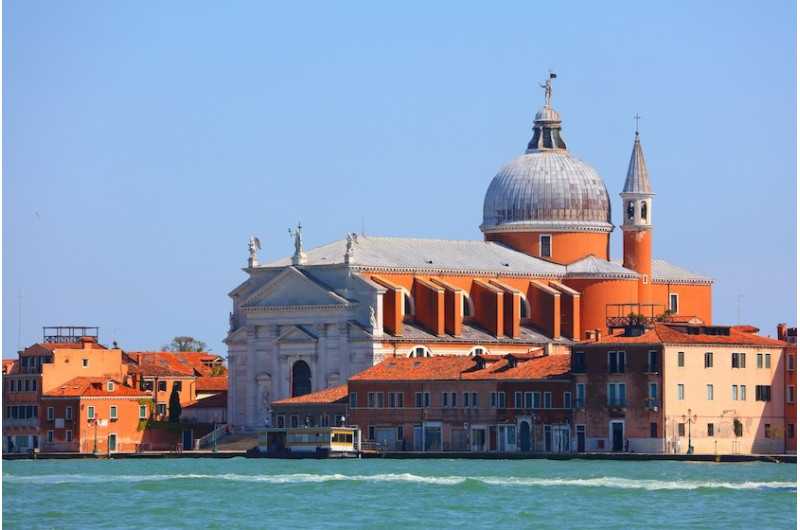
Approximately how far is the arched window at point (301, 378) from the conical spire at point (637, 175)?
45.7ft

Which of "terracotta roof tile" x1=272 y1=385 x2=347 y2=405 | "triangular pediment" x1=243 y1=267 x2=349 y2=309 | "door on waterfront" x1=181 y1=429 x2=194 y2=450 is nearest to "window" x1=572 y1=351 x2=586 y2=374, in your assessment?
"terracotta roof tile" x1=272 y1=385 x2=347 y2=405

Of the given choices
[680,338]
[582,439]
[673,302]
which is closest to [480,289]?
[673,302]

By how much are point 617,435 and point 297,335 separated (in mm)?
17969

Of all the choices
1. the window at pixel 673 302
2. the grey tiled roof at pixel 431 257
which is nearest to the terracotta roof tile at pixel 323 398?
the grey tiled roof at pixel 431 257

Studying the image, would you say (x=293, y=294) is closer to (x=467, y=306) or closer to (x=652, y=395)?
(x=467, y=306)

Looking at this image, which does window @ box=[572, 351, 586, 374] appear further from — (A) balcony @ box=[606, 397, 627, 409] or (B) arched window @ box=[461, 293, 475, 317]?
(B) arched window @ box=[461, 293, 475, 317]

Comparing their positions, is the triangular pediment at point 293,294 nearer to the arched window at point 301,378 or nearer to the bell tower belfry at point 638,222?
the arched window at point 301,378

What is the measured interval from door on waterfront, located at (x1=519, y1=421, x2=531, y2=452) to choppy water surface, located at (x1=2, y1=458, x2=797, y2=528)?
15.0 feet

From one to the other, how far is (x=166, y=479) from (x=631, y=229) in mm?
34578

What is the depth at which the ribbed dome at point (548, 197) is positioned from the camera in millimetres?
92875

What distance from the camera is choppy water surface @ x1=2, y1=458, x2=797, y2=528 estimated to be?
47219 mm

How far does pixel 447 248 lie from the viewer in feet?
298

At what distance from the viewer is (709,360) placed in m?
70.2

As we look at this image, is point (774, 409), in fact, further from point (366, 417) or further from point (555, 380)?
point (366, 417)
